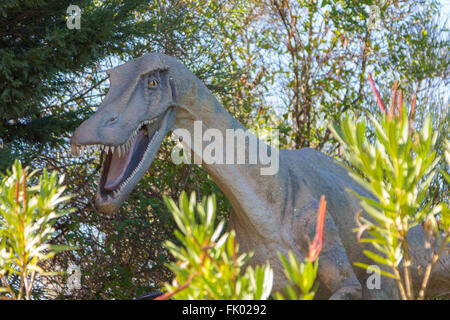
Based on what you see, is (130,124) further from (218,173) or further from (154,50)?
(154,50)

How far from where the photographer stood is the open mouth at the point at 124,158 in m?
2.02

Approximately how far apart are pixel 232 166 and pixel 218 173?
0.19 ft

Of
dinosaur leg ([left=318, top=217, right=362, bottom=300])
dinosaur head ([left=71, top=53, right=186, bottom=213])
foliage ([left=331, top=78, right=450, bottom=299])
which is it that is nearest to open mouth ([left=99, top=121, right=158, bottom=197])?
dinosaur head ([left=71, top=53, right=186, bottom=213])

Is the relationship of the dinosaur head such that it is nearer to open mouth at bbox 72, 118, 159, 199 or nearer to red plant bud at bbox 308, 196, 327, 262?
open mouth at bbox 72, 118, 159, 199

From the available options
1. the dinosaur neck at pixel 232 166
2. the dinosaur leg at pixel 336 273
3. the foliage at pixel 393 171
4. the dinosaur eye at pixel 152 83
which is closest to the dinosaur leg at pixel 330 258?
the dinosaur leg at pixel 336 273

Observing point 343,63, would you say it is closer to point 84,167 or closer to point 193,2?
point 193,2

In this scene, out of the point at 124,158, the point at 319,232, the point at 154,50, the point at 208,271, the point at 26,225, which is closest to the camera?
the point at 319,232

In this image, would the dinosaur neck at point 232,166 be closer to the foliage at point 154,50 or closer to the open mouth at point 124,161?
the open mouth at point 124,161

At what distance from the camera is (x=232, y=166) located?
2.29 m

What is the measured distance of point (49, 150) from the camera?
478 cm

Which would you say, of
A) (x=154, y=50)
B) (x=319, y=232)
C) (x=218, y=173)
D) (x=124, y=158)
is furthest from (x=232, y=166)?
(x=154, y=50)
